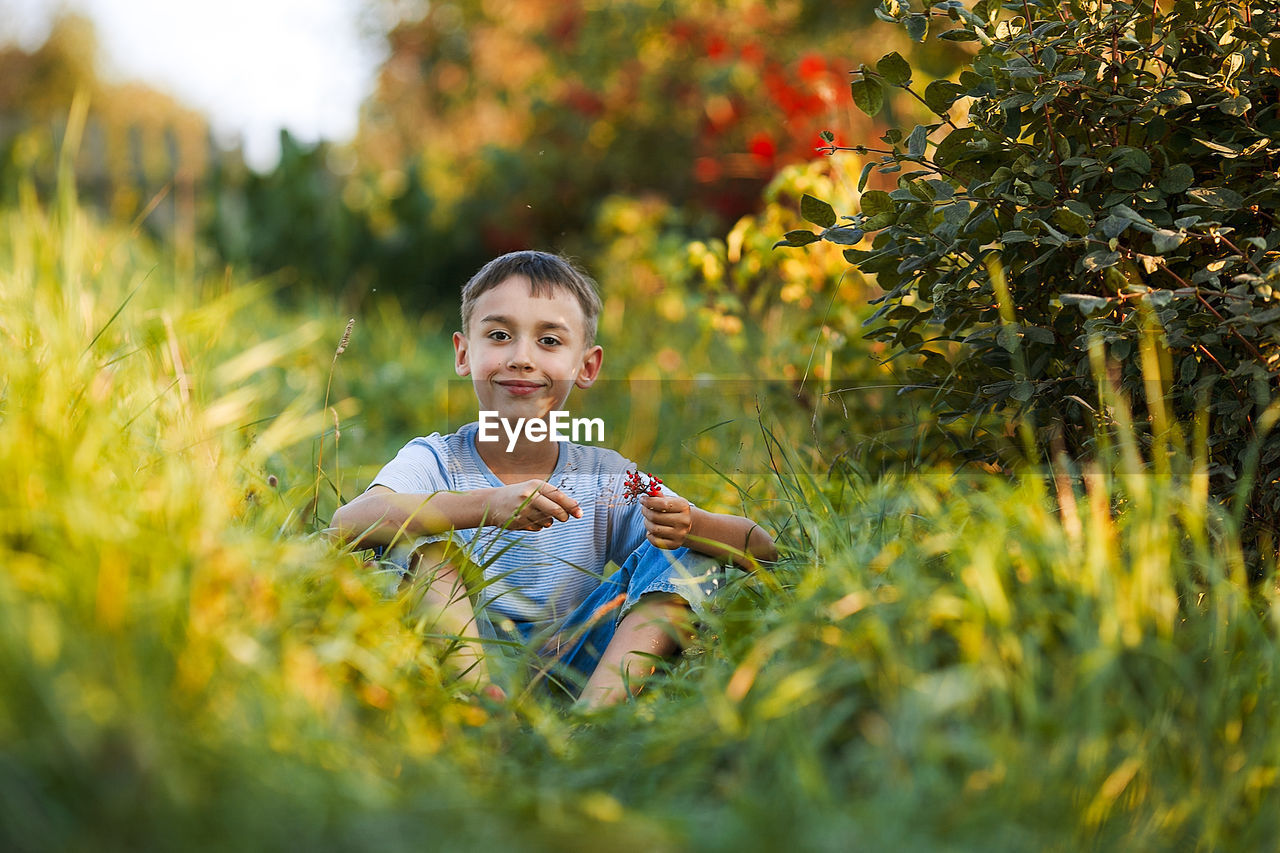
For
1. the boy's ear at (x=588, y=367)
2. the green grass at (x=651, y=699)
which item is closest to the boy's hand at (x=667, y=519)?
the green grass at (x=651, y=699)

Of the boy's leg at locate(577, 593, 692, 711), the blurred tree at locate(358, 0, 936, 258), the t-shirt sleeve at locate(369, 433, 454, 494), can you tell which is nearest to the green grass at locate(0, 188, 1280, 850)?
the boy's leg at locate(577, 593, 692, 711)

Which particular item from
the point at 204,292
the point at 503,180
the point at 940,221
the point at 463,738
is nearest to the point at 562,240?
the point at 503,180

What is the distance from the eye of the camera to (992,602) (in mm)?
1363

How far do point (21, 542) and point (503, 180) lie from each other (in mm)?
7309

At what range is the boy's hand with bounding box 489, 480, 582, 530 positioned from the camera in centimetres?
211

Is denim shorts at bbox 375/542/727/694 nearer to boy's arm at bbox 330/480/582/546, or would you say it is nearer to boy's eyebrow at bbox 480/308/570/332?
boy's arm at bbox 330/480/582/546

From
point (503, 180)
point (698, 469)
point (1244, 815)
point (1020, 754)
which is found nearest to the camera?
point (1020, 754)

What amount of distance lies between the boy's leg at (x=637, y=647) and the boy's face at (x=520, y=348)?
21.6 inches

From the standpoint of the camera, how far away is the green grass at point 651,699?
116 centimetres

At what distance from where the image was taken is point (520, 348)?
97.9 inches

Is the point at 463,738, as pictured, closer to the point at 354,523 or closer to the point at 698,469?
the point at 354,523

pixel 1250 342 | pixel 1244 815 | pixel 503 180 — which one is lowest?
pixel 1244 815

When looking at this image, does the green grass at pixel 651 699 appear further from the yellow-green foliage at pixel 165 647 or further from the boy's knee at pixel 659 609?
the boy's knee at pixel 659 609

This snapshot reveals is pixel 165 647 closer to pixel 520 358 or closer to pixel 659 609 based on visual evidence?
pixel 659 609
